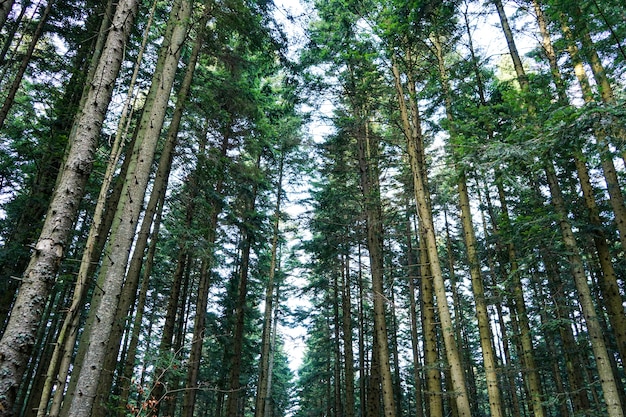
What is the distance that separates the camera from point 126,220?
5.23m

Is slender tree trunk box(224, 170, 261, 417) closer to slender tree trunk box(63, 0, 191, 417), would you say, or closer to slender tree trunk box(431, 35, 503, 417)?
slender tree trunk box(431, 35, 503, 417)

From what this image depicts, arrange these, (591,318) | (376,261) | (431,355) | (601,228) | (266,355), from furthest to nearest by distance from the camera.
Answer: (266,355) → (376,261) → (431,355) → (601,228) → (591,318)

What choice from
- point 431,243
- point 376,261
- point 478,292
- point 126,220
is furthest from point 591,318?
point 126,220

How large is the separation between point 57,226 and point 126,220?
122 centimetres

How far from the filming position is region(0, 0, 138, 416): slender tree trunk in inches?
136

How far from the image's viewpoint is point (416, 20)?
8406 millimetres

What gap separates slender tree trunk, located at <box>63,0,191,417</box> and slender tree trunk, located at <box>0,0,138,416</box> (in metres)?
0.79

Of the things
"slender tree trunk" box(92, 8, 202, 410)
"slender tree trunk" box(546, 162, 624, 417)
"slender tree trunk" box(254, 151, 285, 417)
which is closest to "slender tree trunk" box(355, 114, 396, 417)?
"slender tree trunk" box(546, 162, 624, 417)

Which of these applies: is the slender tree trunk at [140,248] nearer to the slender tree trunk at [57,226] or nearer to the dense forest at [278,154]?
the dense forest at [278,154]

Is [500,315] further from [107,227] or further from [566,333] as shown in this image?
[107,227]

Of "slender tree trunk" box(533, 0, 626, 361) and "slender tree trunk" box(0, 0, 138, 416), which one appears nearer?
"slender tree trunk" box(0, 0, 138, 416)

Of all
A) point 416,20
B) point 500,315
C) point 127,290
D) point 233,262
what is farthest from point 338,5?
point 500,315

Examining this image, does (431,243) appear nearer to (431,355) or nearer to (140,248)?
(431,355)

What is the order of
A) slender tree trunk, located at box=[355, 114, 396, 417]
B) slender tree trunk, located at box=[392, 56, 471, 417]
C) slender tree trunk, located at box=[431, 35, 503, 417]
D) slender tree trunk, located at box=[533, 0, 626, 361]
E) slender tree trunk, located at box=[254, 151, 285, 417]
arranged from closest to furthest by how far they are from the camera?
slender tree trunk, located at box=[392, 56, 471, 417] → slender tree trunk, located at box=[431, 35, 503, 417] → slender tree trunk, located at box=[533, 0, 626, 361] → slender tree trunk, located at box=[355, 114, 396, 417] → slender tree trunk, located at box=[254, 151, 285, 417]
